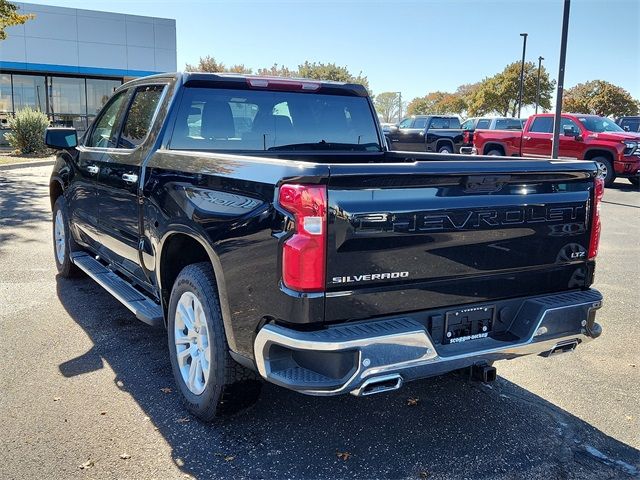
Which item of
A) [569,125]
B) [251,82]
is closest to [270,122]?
[251,82]

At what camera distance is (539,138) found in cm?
1748

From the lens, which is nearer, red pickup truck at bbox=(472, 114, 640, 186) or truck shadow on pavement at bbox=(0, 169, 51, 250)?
truck shadow on pavement at bbox=(0, 169, 51, 250)

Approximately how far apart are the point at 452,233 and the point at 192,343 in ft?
5.37

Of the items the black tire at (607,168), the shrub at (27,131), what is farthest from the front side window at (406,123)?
the shrub at (27,131)

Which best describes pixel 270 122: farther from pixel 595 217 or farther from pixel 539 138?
pixel 539 138

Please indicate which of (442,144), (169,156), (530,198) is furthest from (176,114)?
(442,144)

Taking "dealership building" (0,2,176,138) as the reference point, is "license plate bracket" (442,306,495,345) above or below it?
below

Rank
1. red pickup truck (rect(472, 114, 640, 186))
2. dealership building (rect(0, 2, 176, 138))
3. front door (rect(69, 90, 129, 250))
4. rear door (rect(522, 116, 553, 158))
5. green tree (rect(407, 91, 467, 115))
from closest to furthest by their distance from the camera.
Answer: front door (rect(69, 90, 129, 250)), red pickup truck (rect(472, 114, 640, 186)), rear door (rect(522, 116, 553, 158)), dealership building (rect(0, 2, 176, 138)), green tree (rect(407, 91, 467, 115))

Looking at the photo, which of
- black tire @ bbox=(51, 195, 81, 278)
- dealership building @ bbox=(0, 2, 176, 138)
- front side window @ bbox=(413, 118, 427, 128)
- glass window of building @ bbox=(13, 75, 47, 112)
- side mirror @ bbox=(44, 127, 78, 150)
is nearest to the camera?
side mirror @ bbox=(44, 127, 78, 150)

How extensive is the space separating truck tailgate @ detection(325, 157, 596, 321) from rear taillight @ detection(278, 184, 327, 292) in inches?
1.7

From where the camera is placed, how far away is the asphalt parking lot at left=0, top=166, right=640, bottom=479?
2.97 meters

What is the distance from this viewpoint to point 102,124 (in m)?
5.34

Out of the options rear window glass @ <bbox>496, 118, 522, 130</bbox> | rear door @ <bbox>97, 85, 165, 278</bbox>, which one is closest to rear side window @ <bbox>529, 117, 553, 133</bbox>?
rear window glass @ <bbox>496, 118, 522, 130</bbox>

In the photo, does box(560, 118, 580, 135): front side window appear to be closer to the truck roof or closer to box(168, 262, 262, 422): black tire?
the truck roof
